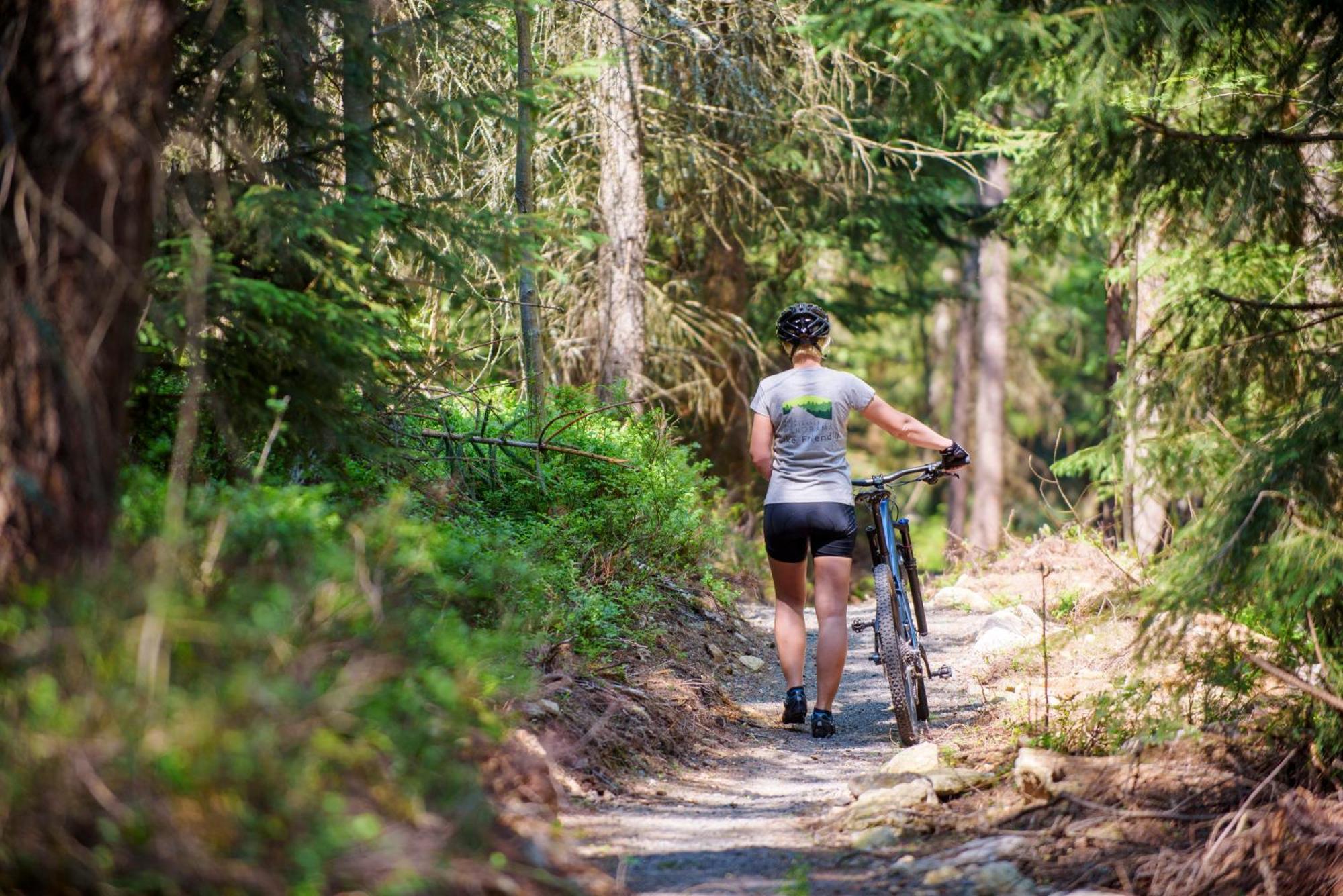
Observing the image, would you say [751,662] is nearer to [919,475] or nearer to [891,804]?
[919,475]

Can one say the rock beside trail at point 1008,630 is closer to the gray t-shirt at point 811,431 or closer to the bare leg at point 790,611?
the bare leg at point 790,611

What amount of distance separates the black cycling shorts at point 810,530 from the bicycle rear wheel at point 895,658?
0.27m

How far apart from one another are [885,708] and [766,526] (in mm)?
1782

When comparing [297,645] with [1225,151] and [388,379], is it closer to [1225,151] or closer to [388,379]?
[388,379]

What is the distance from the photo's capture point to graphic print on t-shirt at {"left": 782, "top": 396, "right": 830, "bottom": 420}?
649 centimetres

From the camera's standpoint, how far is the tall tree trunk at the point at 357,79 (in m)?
5.51

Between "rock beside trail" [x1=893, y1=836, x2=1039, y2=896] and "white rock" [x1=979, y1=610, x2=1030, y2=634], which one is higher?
"white rock" [x1=979, y1=610, x2=1030, y2=634]

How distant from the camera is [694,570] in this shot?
32.6 feet

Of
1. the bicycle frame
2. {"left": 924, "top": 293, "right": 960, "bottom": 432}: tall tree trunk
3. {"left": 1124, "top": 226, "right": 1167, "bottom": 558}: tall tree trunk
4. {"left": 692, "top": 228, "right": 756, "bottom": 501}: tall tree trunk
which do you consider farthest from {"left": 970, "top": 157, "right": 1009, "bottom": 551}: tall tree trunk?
the bicycle frame

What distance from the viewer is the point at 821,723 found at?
21.9 feet

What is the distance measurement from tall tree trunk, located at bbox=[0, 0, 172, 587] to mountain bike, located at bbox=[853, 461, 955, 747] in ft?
12.7

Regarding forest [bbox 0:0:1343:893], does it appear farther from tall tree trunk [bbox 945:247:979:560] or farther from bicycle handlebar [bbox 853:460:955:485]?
tall tree trunk [bbox 945:247:979:560]

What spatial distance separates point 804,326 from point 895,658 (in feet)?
6.22

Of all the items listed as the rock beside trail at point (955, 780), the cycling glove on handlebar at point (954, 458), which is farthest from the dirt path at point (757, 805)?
the cycling glove on handlebar at point (954, 458)
